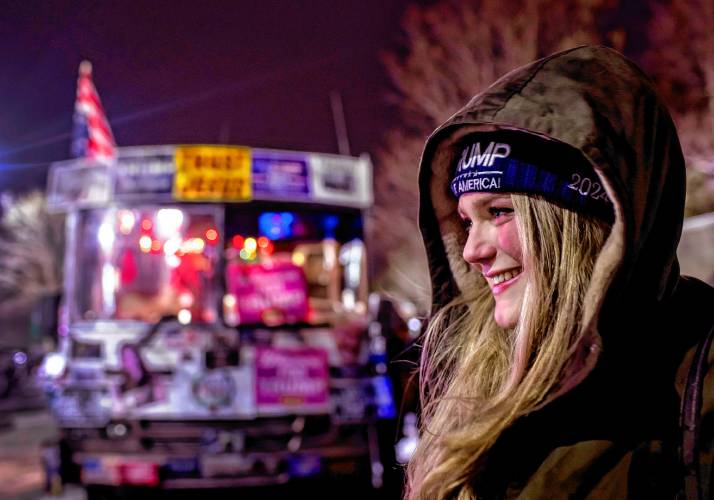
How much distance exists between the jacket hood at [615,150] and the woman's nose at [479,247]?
281 mm

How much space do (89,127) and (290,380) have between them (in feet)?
10.4

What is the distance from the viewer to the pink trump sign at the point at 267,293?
6.26 m

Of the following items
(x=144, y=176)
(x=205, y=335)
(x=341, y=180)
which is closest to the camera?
(x=205, y=335)

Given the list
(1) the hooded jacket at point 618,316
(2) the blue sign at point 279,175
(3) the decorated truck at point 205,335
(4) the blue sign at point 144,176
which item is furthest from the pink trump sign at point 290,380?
(1) the hooded jacket at point 618,316

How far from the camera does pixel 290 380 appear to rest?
612cm

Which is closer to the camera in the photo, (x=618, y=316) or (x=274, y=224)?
(x=618, y=316)

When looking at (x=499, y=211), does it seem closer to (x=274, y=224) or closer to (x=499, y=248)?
→ (x=499, y=248)

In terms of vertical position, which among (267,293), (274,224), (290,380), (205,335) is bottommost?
(290,380)

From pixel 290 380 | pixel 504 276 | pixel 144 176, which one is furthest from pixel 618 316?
pixel 144 176

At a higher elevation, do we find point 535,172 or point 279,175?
point 279,175

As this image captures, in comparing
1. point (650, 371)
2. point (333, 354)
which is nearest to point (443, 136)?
point (650, 371)

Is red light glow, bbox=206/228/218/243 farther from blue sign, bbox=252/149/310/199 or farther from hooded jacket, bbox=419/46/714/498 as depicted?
hooded jacket, bbox=419/46/714/498

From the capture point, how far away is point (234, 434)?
601cm

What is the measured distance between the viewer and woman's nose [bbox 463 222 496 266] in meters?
1.58
